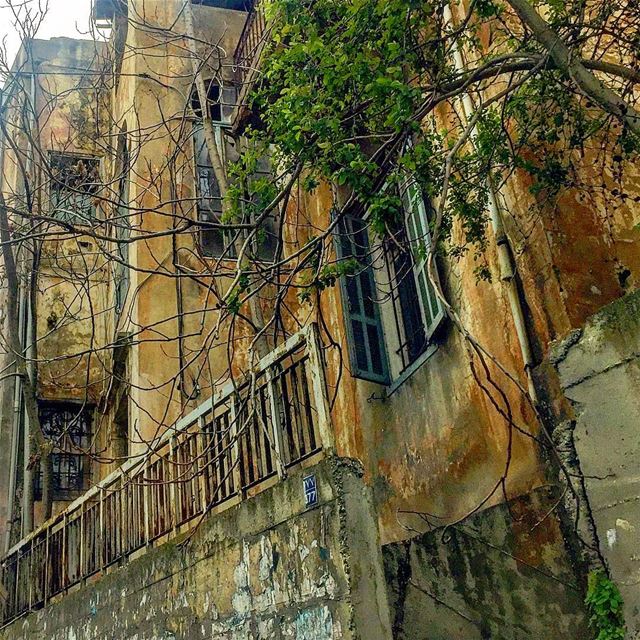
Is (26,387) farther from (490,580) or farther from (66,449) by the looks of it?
(490,580)

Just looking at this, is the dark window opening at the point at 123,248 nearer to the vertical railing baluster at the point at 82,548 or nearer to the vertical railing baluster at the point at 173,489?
the vertical railing baluster at the point at 82,548

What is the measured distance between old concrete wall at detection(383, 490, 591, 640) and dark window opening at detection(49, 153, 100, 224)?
3117 millimetres

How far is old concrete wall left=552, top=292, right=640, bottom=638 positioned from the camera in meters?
3.29

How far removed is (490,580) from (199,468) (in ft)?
6.90

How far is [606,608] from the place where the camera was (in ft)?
10.9

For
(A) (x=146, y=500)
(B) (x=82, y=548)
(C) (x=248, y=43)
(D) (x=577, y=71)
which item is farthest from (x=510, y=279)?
(C) (x=248, y=43)

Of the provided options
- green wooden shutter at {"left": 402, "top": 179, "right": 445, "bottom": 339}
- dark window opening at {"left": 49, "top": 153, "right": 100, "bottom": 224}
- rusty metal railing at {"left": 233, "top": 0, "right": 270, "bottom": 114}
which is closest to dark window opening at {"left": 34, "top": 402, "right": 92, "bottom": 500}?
dark window opening at {"left": 49, "top": 153, "right": 100, "bottom": 224}

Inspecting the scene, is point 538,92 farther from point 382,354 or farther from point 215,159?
point 215,159

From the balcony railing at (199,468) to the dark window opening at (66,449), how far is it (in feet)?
11.1

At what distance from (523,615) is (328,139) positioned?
3109 millimetres

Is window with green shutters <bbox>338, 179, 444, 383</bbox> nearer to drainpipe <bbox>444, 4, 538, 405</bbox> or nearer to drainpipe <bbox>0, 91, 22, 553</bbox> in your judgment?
drainpipe <bbox>444, 4, 538, 405</bbox>

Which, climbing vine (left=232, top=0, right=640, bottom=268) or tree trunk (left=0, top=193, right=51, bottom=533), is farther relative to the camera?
tree trunk (left=0, top=193, right=51, bottom=533)

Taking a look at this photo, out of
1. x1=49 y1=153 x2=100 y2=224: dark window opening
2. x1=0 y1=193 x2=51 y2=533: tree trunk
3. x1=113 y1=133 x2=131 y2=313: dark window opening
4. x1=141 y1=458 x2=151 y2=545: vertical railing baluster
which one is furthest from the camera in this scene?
x1=113 y1=133 x2=131 y2=313: dark window opening

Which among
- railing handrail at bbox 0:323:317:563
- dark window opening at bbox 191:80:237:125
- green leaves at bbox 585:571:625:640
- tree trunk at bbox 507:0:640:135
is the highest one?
dark window opening at bbox 191:80:237:125
